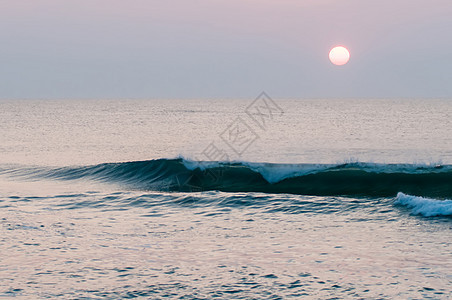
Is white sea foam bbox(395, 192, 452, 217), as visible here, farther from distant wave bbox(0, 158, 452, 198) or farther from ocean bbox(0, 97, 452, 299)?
distant wave bbox(0, 158, 452, 198)

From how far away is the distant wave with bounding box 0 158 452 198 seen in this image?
2091 cm

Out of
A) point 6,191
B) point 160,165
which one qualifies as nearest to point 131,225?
point 6,191

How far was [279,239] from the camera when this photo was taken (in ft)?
40.1

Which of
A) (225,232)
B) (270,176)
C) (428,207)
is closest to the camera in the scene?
(225,232)

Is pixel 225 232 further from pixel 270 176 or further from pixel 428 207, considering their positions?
pixel 270 176

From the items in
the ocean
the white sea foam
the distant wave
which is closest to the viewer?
the ocean

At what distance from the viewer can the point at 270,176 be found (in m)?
23.6

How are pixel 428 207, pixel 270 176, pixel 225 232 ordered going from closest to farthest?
pixel 225 232
pixel 428 207
pixel 270 176

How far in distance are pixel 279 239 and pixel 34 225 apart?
20.3 ft

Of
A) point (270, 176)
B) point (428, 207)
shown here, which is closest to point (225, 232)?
point (428, 207)

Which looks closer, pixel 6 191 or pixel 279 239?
pixel 279 239

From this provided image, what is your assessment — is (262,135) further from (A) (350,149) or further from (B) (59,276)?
(B) (59,276)

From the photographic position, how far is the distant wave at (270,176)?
2091cm

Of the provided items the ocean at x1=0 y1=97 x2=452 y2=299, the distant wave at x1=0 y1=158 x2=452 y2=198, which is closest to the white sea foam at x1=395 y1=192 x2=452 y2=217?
the ocean at x1=0 y1=97 x2=452 y2=299
